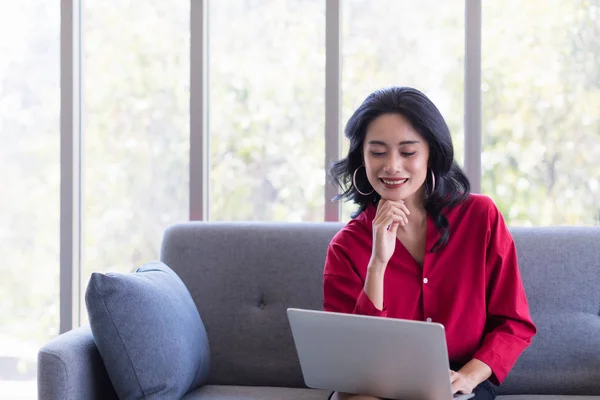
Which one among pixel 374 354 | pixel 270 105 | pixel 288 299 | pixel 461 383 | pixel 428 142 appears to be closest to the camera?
pixel 374 354

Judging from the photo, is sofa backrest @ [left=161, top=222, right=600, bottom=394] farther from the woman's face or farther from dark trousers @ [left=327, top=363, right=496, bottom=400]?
the woman's face

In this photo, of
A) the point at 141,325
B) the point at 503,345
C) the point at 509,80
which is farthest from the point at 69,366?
the point at 509,80

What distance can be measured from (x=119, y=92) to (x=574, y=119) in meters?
1.71

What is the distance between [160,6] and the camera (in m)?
3.02

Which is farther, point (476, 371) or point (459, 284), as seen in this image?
point (459, 284)

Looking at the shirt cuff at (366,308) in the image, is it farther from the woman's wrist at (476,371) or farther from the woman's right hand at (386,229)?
the woman's wrist at (476,371)

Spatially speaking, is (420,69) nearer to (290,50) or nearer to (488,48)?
(488,48)

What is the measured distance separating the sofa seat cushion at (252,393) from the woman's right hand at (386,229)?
537 mm

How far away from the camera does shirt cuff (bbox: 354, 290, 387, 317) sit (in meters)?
1.94

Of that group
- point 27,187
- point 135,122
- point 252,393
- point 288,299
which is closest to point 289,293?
point 288,299

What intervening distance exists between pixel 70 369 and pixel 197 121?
131 cm

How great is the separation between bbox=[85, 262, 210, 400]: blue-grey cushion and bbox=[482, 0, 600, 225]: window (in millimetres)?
1328

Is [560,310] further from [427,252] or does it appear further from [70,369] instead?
[70,369]

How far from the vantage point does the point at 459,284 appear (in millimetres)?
2035
